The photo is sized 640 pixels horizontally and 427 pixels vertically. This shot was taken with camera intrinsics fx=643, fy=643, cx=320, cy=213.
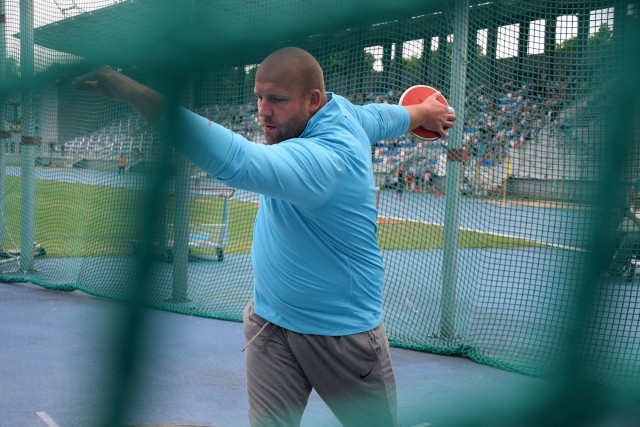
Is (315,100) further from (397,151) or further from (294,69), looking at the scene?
(397,151)

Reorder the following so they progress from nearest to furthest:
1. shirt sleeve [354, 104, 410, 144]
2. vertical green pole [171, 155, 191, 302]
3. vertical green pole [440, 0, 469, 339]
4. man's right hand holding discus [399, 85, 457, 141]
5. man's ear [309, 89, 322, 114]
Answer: vertical green pole [171, 155, 191, 302]
man's ear [309, 89, 322, 114]
shirt sleeve [354, 104, 410, 144]
man's right hand holding discus [399, 85, 457, 141]
vertical green pole [440, 0, 469, 339]

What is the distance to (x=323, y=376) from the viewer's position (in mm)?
1929

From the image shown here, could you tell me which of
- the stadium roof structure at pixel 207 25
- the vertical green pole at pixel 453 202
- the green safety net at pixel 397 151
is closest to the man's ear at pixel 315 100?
the green safety net at pixel 397 151

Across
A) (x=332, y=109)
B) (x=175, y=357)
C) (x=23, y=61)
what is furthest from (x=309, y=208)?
(x=175, y=357)

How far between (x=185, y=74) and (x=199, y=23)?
0.08m

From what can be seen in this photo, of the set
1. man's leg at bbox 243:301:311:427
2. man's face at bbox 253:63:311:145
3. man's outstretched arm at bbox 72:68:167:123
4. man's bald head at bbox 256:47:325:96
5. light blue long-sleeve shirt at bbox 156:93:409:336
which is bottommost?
man's leg at bbox 243:301:311:427

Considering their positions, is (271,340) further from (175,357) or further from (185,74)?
(175,357)

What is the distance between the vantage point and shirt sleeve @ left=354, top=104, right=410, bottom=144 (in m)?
2.19

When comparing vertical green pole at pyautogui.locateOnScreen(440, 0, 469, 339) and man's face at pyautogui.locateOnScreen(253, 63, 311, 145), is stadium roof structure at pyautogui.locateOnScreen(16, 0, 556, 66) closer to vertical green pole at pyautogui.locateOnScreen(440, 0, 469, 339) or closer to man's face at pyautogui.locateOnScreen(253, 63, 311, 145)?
man's face at pyautogui.locateOnScreen(253, 63, 311, 145)

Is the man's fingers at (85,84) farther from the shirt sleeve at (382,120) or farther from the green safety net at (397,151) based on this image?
the shirt sleeve at (382,120)

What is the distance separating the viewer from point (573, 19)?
3586mm

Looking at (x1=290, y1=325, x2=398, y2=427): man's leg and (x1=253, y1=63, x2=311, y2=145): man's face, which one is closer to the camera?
(x1=253, y1=63, x2=311, y2=145): man's face

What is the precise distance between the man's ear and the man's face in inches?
0.7

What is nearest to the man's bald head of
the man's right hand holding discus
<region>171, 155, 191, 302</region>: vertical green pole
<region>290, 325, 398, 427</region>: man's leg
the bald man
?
the bald man
